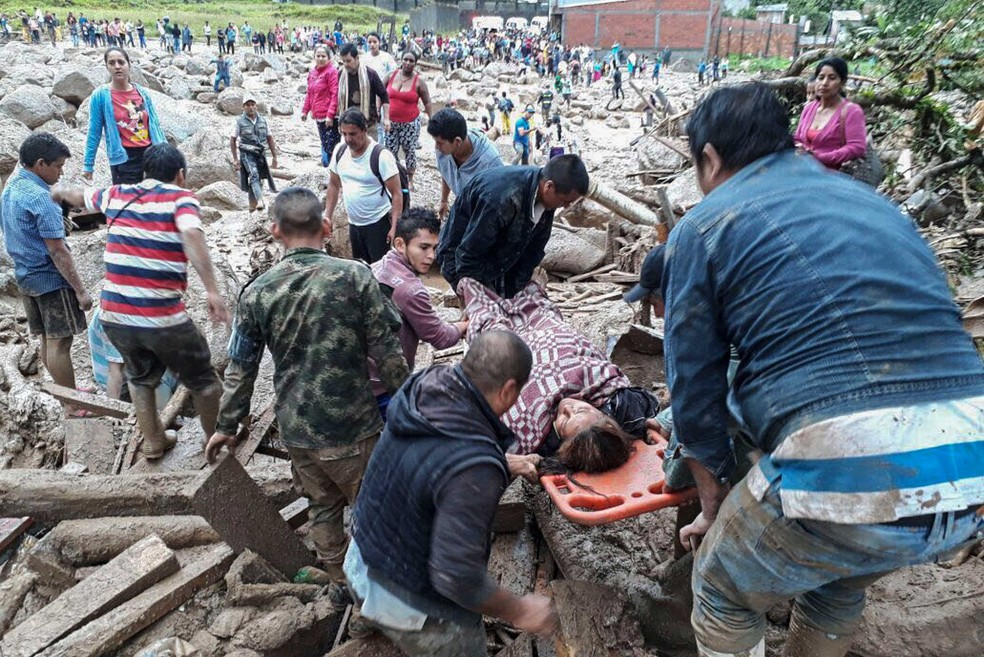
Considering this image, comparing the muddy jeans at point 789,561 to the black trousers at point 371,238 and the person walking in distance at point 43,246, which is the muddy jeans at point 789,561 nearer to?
the black trousers at point 371,238

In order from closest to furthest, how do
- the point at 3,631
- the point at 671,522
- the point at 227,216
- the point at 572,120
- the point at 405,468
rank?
1. the point at 405,468
2. the point at 3,631
3. the point at 671,522
4. the point at 227,216
5. the point at 572,120

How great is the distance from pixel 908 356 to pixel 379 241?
16.2 feet

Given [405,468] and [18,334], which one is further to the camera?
[18,334]

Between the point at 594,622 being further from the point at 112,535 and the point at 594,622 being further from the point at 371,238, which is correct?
the point at 371,238

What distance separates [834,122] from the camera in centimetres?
562

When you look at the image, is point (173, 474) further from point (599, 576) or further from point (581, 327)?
point (581, 327)

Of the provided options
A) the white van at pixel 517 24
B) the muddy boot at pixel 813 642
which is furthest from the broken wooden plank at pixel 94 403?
the white van at pixel 517 24

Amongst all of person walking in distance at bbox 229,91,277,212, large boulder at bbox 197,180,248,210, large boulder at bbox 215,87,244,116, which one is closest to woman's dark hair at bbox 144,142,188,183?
person walking in distance at bbox 229,91,277,212

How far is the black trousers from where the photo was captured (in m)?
5.99

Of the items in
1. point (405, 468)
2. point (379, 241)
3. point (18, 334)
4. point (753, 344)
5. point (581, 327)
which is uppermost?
point (753, 344)

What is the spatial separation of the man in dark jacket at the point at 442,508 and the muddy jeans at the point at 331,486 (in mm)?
814

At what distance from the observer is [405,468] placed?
6.70 ft

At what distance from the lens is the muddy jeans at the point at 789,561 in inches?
69.1

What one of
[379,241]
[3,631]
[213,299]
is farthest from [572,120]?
[3,631]
